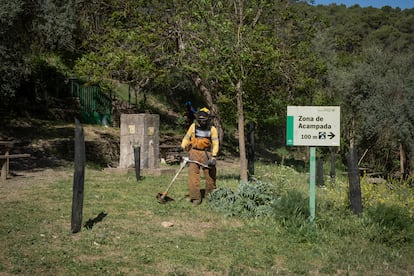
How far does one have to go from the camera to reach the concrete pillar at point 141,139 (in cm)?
1566

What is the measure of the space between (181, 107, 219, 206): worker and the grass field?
1.27ft

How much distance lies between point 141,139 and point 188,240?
28.4 feet

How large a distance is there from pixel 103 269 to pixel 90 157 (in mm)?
14715

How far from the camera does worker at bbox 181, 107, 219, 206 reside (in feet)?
32.5

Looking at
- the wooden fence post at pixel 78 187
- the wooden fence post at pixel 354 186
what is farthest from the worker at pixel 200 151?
the wooden fence post at pixel 78 187

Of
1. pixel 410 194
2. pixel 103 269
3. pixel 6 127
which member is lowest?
pixel 103 269

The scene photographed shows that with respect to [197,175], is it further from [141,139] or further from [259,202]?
[141,139]

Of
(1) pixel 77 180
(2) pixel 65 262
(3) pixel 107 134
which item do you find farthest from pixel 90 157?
(2) pixel 65 262

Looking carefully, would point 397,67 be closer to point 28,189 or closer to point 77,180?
point 28,189

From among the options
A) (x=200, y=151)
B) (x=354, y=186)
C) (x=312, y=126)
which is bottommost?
(x=354, y=186)

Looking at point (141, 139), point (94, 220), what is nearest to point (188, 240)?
point (94, 220)

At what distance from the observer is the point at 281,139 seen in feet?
108

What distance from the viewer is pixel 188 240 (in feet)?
24.3

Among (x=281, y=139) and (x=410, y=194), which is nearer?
(x=410, y=194)
